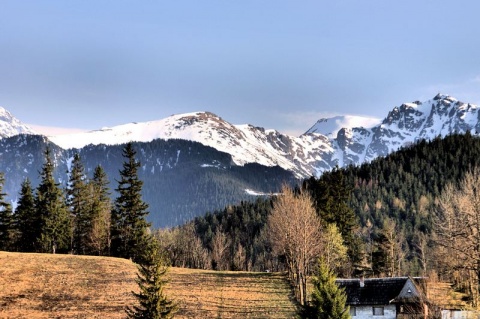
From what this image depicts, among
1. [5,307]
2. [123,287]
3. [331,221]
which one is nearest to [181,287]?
[123,287]

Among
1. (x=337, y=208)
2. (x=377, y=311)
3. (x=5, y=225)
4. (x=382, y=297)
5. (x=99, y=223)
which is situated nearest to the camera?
(x=382, y=297)

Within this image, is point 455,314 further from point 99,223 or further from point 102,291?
point 99,223

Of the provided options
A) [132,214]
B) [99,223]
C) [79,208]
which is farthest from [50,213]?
[132,214]

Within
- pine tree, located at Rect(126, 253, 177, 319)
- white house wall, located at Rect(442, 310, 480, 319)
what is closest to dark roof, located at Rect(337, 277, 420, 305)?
white house wall, located at Rect(442, 310, 480, 319)

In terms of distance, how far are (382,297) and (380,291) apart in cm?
102

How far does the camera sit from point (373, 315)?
7338 cm

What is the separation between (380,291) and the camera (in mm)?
74062

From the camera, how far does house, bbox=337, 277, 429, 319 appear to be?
7188 centimetres

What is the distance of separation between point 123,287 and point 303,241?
26114 mm

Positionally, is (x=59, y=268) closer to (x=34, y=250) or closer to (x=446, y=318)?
(x=34, y=250)

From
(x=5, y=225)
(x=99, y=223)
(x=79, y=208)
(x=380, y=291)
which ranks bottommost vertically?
(x=380, y=291)

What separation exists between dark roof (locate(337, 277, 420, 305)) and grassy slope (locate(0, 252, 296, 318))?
29.2 ft

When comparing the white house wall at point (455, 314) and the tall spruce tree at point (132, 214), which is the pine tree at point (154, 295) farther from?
the tall spruce tree at point (132, 214)

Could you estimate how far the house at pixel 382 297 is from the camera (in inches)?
2830
